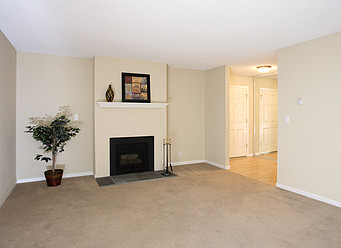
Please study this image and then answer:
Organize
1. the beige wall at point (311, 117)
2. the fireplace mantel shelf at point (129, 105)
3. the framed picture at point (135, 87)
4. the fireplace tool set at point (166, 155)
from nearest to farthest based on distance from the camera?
the beige wall at point (311, 117) < the fireplace mantel shelf at point (129, 105) < the framed picture at point (135, 87) < the fireplace tool set at point (166, 155)

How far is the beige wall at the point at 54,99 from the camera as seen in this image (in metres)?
4.34

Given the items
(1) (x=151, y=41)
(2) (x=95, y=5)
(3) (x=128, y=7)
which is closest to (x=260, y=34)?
(1) (x=151, y=41)

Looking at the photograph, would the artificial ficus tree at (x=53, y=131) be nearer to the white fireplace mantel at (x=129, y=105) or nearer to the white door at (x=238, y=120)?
the white fireplace mantel at (x=129, y=105)

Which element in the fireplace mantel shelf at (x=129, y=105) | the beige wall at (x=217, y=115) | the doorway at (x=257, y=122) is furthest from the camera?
the doorway at (x=257, y=122)

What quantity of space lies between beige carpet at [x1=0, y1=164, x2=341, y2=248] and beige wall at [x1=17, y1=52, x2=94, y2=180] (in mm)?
587

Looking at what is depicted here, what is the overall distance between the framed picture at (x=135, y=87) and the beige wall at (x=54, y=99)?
727 mm

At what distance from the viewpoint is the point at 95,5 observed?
244 centimetres

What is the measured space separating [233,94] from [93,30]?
4473 millimetres

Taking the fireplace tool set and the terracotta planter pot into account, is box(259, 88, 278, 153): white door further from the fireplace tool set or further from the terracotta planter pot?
the terracotta planter pot

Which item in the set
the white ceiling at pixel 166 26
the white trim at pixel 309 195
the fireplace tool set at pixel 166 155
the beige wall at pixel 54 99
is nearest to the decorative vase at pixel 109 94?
the beige wall at pixel 54 99

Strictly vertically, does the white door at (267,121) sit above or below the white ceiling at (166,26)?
below

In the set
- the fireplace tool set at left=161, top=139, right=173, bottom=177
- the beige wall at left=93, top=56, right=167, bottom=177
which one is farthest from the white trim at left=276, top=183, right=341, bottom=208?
the beige wall at left=93, top=56, right=167, bottom=177

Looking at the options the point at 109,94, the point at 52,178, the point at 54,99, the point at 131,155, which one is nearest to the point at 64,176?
the point at 52,178

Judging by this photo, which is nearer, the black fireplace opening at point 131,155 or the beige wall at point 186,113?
the black fireplace opening at point 131,155
